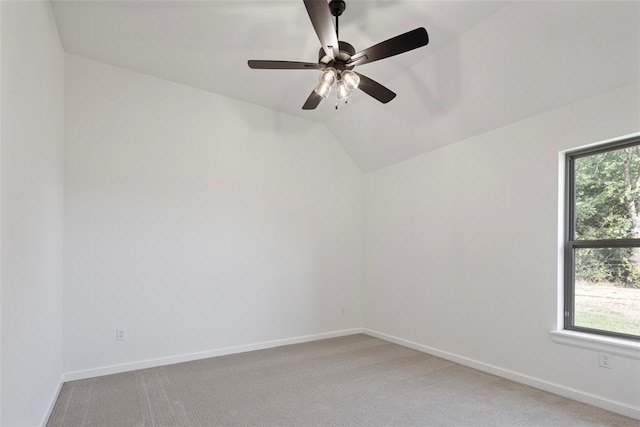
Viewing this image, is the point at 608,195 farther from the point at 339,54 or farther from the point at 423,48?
the point at 339,54

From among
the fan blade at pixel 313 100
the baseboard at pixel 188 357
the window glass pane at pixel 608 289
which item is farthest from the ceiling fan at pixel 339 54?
the baseboard at pixel 188 357

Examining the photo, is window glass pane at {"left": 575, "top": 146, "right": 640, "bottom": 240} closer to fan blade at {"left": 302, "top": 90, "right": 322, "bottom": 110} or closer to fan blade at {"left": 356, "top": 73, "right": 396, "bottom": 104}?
fan blade at {"left": 356, "top": 73, "right": 396, "bottom": 104}

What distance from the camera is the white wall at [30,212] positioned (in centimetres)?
171

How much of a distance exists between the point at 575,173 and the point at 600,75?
0.79 m

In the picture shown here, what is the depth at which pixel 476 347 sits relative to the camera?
3.60 meters

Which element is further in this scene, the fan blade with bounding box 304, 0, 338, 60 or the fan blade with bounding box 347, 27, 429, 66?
the fan blade with bounding box 347, 27, 429, 66

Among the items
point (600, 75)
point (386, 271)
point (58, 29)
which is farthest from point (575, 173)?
Result: point (58, 29)

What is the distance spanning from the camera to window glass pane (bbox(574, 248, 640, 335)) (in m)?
2.72

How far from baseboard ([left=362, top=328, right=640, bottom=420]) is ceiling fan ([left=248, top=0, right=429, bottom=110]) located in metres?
2.67

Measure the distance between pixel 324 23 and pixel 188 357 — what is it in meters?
3.39

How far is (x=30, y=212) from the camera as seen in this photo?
213 centimetres

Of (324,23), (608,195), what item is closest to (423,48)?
(324,23)

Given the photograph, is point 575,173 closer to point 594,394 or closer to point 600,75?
point 600,75

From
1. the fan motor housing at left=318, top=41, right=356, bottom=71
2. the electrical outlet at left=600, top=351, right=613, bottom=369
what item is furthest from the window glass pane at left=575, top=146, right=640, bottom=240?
the fan motor housing at left=318, top=41, right=356, bottom=71
